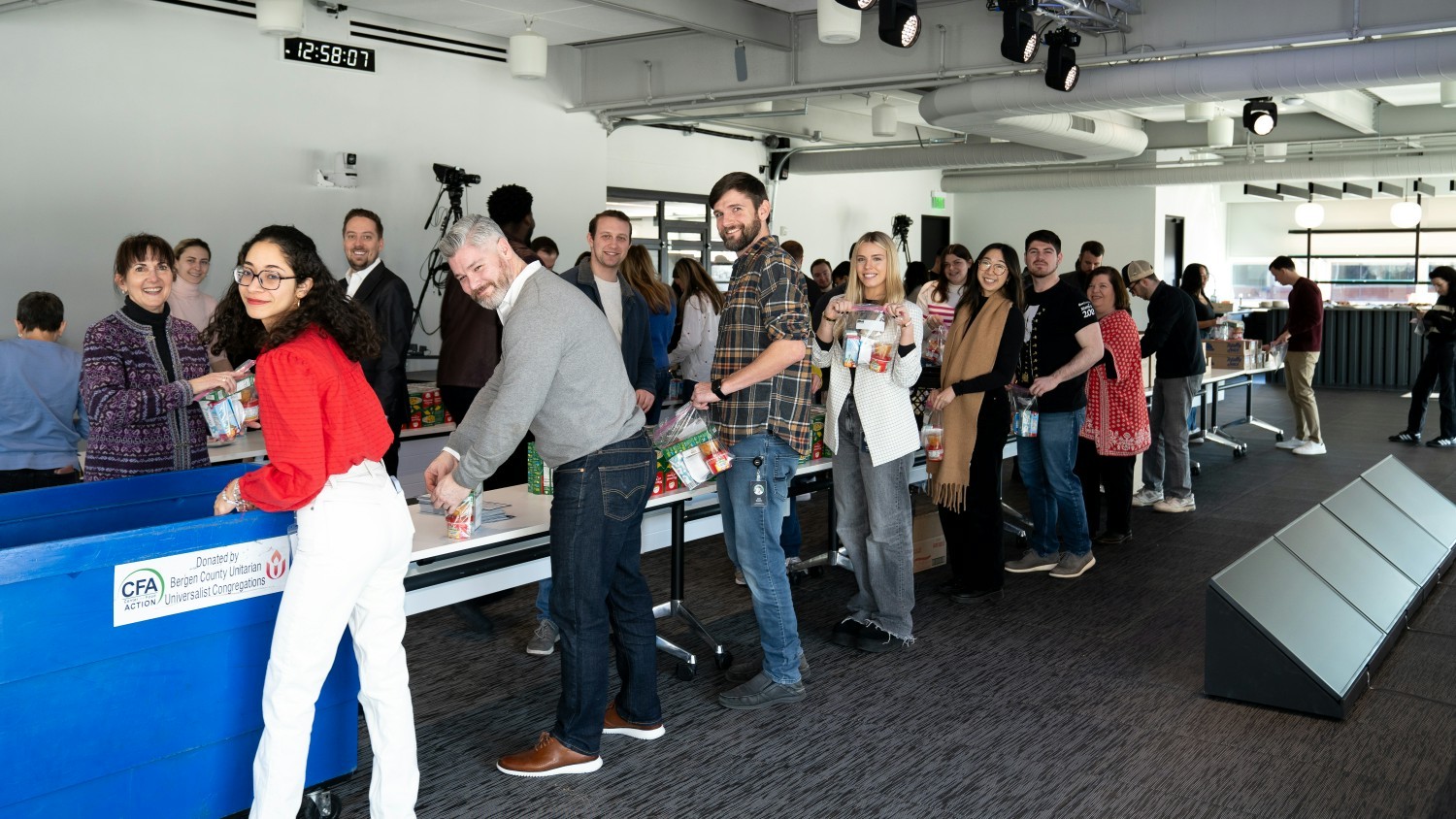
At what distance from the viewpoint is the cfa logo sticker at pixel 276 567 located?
260 centimetres

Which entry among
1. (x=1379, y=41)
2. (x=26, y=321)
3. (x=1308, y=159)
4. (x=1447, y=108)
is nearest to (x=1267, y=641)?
(x=26, y=321)

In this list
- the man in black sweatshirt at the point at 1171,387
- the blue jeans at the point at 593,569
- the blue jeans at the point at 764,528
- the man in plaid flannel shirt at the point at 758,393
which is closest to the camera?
the blue jeans at the point at 593,569

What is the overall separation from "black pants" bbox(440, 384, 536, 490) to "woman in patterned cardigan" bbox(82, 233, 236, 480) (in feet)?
3.91

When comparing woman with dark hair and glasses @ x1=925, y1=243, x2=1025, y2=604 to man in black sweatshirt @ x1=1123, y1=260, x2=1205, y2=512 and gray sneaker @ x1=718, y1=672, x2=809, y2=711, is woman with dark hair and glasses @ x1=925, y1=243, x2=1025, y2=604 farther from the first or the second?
man in black sweatshirt @ x1=1123, y1=260, x2=1205, y2=512

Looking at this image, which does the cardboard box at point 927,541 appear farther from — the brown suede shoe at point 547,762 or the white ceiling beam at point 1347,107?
the white ceiling beam at point 1347,107

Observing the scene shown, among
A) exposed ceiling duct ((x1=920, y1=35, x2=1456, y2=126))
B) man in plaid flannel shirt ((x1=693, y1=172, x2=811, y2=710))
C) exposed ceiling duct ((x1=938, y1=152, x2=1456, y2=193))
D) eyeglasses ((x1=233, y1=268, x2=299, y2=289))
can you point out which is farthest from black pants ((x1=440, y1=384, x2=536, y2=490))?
exposed ceiling duct ((x1=938, y1=152, x2=1456, y2=193))

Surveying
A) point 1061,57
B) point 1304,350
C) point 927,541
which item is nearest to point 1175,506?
point 927,541

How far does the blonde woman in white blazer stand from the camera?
391cm

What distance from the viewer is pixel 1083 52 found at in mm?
7684

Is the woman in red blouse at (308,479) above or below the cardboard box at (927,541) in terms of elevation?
above

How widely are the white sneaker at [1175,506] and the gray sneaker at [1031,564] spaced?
1.73 meters

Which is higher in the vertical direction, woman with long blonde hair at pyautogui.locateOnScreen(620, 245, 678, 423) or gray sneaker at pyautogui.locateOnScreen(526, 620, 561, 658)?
woman with long blonde hair at pyautogui.locateOnScreen(620, 245, 678, 423)

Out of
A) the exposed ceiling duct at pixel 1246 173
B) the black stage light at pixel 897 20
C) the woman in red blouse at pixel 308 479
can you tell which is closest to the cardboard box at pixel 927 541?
the black stage light at pixel 897 20

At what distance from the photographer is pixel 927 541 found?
541 centimetres
